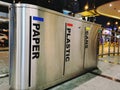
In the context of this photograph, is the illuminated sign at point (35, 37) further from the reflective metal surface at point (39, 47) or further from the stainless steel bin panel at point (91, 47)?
the stainless steel bin panel at point (91, 47)

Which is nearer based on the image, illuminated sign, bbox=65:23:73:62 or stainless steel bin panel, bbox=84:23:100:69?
illuminated sign, bbox=65:23:73:62

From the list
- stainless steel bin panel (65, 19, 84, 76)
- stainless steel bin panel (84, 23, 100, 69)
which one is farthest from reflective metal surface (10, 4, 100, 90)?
stainless steel bin panel (84, 23, 100, 69)

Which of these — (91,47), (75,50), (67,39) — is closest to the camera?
(67,39)

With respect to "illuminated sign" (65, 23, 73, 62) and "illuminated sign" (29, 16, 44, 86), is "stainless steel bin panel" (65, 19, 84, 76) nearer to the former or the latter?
"illuminated sign" (65, 23, 73, 62)

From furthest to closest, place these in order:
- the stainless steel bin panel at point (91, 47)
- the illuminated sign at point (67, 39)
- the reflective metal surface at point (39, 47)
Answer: the stainless steel bin panel at point (91, 47) → the illuminated sign at point (67, 39) → the reflective metal surface at point (39, 47)

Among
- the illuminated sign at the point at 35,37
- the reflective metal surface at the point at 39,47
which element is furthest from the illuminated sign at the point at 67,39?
the illuminated sign at the point at 35,37

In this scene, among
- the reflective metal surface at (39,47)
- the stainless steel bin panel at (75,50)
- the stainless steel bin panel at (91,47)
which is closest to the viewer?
the reflective metal surface at (39,47)

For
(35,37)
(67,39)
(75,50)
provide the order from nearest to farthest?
(35,37) < (67,39) < (75,50)

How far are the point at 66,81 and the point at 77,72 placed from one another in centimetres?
40

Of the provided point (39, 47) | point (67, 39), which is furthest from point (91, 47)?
point (39, 47)

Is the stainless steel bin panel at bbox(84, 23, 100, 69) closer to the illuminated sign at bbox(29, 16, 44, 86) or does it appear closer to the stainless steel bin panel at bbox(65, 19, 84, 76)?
the stainless steel bin panel at bbox(65, 19, 84, 76)

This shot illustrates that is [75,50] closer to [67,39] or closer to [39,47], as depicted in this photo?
[67,39]

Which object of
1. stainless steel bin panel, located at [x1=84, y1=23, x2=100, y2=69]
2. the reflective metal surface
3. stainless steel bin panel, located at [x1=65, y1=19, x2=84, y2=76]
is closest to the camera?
the reflective metal surface

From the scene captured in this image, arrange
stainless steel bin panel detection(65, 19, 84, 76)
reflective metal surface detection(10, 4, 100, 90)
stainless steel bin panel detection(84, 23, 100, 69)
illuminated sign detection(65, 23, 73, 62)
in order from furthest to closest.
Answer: stainless steel bin panel detection(84, 23, 100, 69) → stainless steel bin panel detection(65, 19, 84, 76) → illuminated sign detection(65, 23, 73, 62) → reflective metal surface detection(10, 4, 100, 90)
